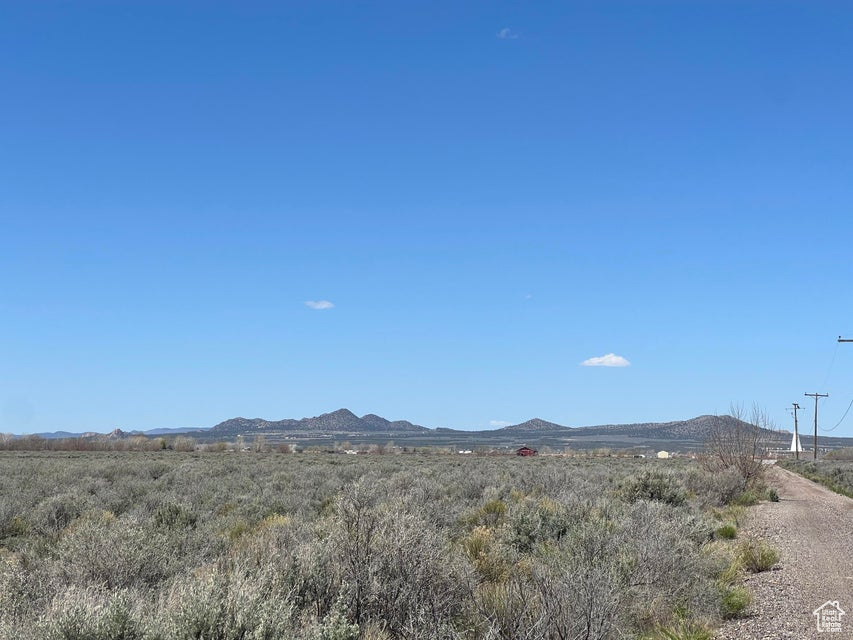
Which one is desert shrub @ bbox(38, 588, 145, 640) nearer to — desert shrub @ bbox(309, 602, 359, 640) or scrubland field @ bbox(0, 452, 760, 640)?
scrubland field @ bbox(0, 452, 760, 640)

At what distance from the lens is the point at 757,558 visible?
37.5ft

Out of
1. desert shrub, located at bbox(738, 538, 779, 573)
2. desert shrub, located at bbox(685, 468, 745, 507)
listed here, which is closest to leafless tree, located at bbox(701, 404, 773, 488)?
Result: desert shrub, located at bbox(685, 468, 745, 507)

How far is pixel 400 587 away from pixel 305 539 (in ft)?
7.36

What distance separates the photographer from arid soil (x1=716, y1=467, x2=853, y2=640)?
7930mm

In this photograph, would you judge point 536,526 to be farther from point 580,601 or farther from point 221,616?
point 221,616

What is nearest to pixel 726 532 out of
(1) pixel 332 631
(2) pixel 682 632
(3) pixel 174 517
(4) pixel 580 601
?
(2) pixel 682 632

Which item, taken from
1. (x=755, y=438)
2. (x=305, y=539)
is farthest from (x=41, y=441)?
(x=305, y=539)

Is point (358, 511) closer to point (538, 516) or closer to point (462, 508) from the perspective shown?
point (538, 516)

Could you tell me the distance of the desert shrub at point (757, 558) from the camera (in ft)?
37.1

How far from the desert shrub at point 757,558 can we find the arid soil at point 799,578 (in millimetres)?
173

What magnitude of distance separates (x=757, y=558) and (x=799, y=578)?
3.01 feet

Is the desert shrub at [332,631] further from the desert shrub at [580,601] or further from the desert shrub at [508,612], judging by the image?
the desert shrub at [580,601]

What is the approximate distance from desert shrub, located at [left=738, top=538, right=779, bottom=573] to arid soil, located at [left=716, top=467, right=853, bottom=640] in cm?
17

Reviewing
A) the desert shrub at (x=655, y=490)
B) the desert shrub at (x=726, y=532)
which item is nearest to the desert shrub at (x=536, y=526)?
the desert shrub at (x=726, y=532)
